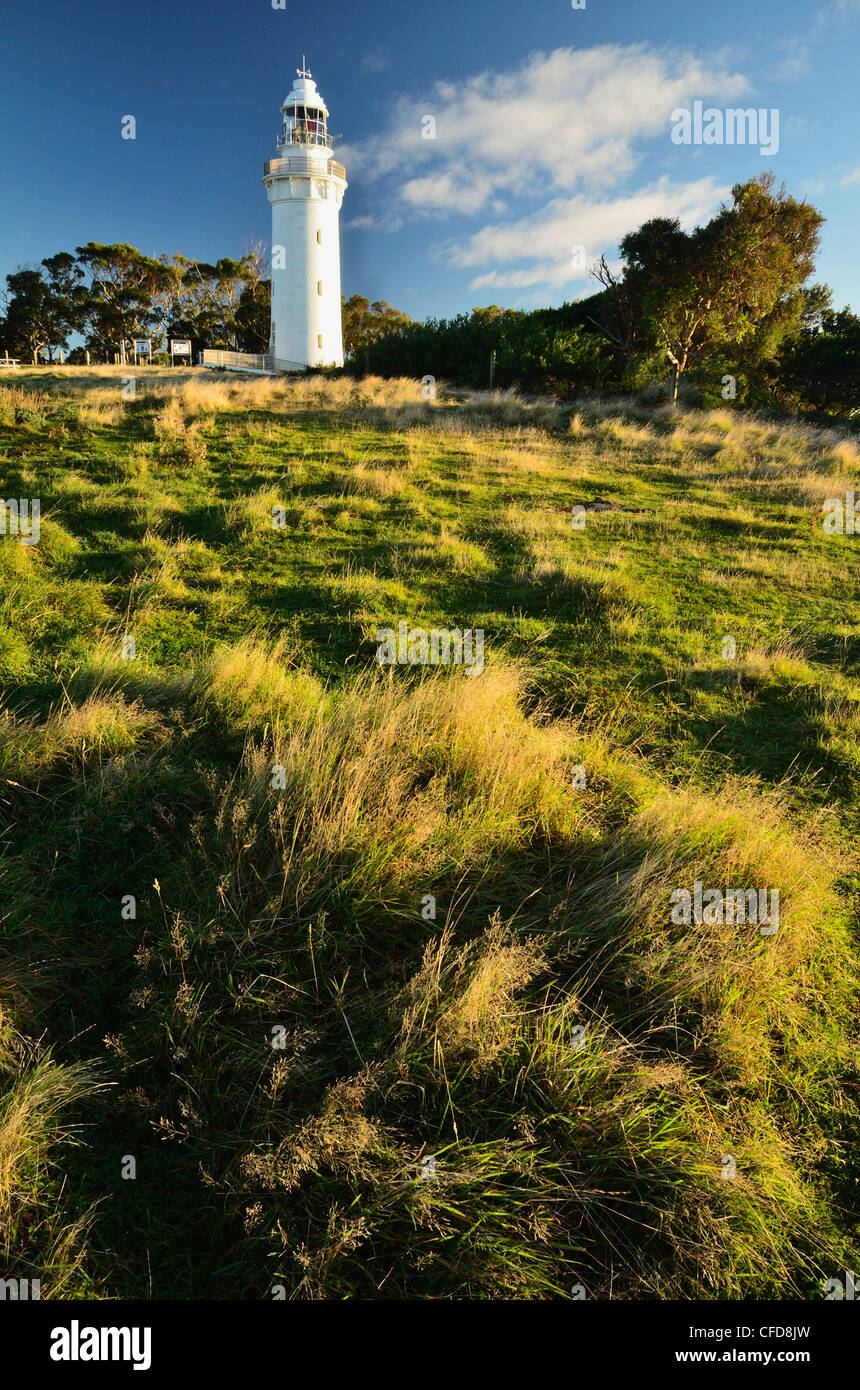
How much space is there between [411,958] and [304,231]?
44189 millimetres

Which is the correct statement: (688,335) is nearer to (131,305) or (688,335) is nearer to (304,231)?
(304,231)

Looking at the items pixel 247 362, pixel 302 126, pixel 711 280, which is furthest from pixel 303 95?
pixel 711 280

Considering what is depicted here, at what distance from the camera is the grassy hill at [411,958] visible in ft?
6.95

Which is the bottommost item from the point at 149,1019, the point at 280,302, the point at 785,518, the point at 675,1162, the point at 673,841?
the point at 675,1162

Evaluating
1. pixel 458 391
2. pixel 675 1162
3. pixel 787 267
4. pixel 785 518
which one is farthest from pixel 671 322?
pixel 675 1162

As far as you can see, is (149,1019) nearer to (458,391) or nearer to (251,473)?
(251,473)

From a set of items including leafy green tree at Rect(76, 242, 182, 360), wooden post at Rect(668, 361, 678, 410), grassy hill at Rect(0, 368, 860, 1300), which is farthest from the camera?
leafy green tree at Rect(76, 242, 182, 360)

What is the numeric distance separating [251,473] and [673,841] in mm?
10323

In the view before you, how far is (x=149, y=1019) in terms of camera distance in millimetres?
2570

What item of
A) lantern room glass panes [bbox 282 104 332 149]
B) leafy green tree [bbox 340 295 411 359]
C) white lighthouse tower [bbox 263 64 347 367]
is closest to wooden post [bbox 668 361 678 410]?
white lighthouse tower [bbox 263 64 347 367]

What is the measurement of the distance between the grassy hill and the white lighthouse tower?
115 feet

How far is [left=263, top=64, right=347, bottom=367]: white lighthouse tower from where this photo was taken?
35.8 metres

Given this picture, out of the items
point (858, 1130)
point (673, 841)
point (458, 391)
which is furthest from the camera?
Result: point (458, 391)

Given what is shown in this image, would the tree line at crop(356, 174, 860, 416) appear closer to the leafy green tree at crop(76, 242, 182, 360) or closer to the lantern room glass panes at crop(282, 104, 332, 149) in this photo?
the lantern room glass panes at crop(282, 104, 332, 149)
